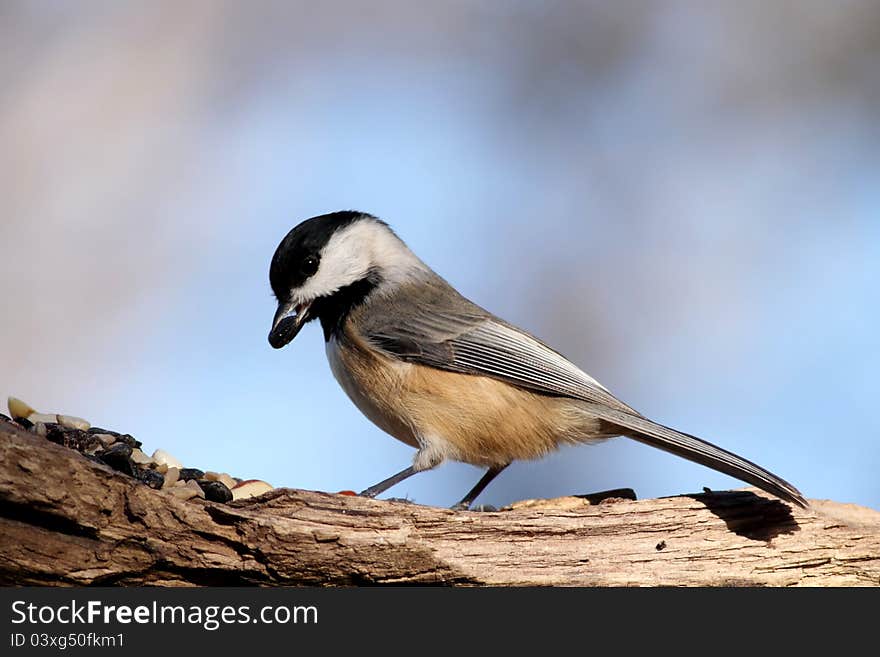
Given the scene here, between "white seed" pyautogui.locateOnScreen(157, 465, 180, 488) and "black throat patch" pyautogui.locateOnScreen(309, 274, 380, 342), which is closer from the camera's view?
"white seed" pyautogui.locateOnScreen(157, 465, 180, 488)

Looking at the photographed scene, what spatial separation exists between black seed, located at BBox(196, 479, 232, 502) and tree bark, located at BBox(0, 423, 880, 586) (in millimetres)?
127

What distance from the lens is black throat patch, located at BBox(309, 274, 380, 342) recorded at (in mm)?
2914

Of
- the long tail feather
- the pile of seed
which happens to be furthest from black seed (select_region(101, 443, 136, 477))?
the long tail feather

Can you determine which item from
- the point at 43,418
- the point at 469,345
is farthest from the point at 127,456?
the point at 469,345

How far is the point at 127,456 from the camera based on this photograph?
6.98 ft

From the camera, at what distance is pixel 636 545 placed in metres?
2.25

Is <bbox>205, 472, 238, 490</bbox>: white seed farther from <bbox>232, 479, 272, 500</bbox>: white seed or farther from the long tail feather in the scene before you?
the long tail feather

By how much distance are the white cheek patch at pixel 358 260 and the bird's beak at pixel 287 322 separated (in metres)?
0.03

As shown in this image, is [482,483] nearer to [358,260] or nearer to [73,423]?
[358,260]

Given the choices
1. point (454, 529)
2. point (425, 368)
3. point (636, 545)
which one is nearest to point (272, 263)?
point (425, 368)

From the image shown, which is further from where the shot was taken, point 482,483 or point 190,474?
point 482,483

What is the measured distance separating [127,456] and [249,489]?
1.34 feet

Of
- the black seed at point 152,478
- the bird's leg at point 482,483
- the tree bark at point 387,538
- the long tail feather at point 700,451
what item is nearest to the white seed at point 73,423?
the black seed at point 152,478

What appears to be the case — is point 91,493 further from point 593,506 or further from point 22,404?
point 593,506
